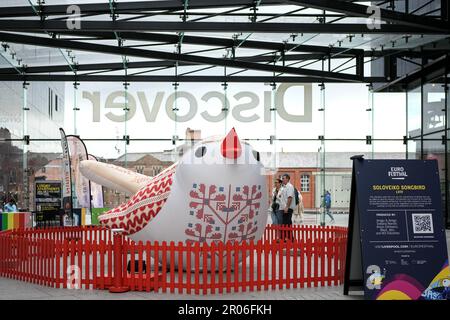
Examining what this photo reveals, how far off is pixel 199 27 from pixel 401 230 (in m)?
9.10

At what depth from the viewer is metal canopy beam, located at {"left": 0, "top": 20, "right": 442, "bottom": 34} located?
14.3 metres

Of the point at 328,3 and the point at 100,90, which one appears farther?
the point at 100,90

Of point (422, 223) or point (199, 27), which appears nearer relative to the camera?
point (422, 223)

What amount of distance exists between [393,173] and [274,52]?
13382 mm

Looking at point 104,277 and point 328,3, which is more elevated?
point 328,3

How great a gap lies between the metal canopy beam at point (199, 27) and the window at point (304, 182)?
12.4 meters

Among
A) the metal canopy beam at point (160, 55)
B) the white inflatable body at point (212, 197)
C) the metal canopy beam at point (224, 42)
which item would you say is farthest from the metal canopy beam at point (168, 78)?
the white inflatable body at point (212, 197)

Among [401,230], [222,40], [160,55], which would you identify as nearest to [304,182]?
[222,40]

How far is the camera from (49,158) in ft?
78.5

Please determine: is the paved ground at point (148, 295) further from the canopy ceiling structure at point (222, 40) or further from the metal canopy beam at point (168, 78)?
the metal canopy beam at point (168, 78)

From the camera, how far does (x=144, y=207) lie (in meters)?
9.35

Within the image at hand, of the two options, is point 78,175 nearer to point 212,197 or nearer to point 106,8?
point 106,8

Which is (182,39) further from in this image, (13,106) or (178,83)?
(13,106)

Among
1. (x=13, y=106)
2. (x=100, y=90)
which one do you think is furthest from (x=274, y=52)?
(x=13, y=106)
